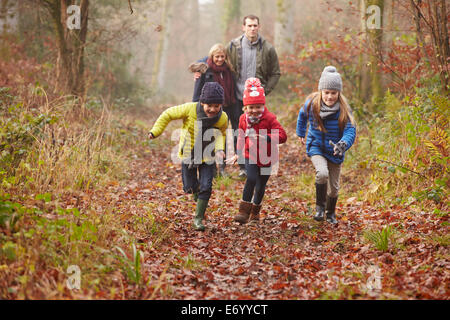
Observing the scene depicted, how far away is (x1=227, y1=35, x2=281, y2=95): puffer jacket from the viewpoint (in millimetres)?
7980

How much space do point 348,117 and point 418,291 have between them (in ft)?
8.93

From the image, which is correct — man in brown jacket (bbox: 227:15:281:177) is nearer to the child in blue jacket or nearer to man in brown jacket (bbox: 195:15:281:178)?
man in brown jacket (bbox: 195:15:281:178)

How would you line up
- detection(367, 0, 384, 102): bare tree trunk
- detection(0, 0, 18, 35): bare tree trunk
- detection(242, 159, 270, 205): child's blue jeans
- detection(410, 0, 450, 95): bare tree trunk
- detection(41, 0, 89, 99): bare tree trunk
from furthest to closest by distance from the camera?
1. detection(0, 0, 18, 35): bare tree trunk
2. detection(41, 0, 89, 99): bare tree trunk
3. detection(367, 0, 384, 102): bare tree trunk
4. detection(410, 0, 450, 95): bare tree trunk
5. detection(242, 159, 270, 205): child's blue jeans

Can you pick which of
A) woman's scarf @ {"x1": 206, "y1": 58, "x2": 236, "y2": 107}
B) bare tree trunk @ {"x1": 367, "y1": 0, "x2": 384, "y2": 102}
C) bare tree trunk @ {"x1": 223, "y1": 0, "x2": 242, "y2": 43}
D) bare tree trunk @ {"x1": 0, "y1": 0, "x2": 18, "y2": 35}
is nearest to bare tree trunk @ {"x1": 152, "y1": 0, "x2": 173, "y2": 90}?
bare tree trunk @ {"x1": 223, "y1": 0, "x2": 242, "y2": 43}

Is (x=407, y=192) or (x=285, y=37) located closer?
(x=407, y=192)

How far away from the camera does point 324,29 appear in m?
16.3

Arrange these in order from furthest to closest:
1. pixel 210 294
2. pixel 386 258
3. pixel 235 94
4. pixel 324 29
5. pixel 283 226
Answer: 1. pixel 324 29
2. pixel 235 94
3. pixel 283 226
4. pixel 386 258
5. pixel 210 294

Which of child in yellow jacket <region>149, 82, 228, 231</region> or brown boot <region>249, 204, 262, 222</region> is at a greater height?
child in yellow jacket <region>149, 82, 228, 231</region>

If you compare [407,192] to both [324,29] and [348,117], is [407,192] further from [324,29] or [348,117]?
[324,29]

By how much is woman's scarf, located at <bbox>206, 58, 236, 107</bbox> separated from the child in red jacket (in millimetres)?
1865

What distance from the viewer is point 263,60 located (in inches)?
314

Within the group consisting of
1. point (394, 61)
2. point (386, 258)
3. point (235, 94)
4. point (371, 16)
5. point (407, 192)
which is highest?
point (371, 16)

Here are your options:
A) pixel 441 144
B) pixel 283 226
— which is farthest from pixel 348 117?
pixel 283 226

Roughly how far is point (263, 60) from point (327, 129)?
8.57 ft
